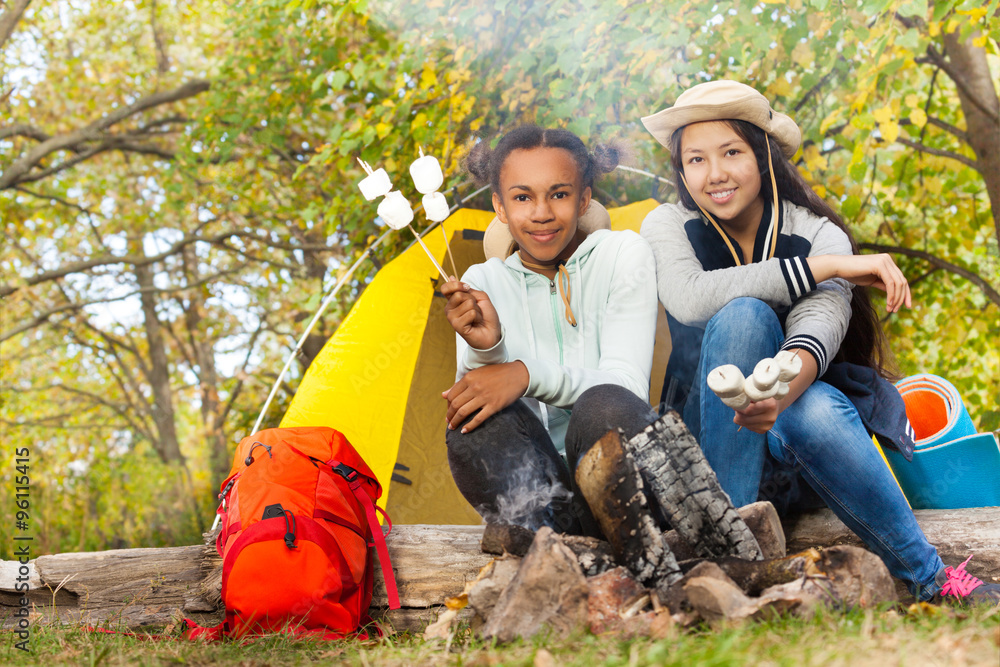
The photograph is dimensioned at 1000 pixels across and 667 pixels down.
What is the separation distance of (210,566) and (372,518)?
59cm

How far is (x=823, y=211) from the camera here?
2.05m

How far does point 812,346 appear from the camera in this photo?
5.58 ft

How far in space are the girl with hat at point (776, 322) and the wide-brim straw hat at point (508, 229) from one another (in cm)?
15

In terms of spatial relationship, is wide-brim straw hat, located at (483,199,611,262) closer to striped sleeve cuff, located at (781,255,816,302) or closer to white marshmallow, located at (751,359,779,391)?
striped sleeve cuff, located at (781,255,816,302)

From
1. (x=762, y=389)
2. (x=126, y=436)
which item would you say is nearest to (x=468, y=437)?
(x=762, y=389)

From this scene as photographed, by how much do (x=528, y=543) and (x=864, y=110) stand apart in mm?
2240

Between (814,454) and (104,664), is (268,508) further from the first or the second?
(814,454)

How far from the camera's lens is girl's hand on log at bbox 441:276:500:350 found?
164 centimetres

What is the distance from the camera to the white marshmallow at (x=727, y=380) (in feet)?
4.88

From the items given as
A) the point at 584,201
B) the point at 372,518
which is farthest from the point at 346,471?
the point at 584,201

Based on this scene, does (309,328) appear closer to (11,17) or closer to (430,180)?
(430,180)

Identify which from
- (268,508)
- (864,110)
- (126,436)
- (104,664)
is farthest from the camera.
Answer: (126,436)

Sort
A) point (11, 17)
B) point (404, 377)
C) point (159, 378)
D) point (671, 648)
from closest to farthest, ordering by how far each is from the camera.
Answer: point (671, 648) < point (404, 377) < point (11, 17) < point (159, 378)

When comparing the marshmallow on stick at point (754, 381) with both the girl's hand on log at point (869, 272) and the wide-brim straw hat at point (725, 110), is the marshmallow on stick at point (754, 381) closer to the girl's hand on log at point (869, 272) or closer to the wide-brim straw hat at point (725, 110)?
the girl's hand on log at point (869, 272)
